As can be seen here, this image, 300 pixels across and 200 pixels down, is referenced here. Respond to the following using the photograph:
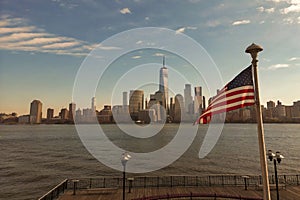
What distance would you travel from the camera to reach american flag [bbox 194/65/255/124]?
26.3 ft

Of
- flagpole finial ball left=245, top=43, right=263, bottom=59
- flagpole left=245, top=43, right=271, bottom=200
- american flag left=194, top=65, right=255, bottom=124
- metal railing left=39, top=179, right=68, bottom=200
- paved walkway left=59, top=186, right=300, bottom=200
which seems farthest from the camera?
paved walkway left=59, top=186, right=300, bottom=200

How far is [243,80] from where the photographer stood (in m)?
8.19

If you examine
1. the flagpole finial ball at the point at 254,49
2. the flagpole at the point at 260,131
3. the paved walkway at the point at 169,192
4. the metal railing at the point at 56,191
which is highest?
the flagpole finial ball at the point at 254,49

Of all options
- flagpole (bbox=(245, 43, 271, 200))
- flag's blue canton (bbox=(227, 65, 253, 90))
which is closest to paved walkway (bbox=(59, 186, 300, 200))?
flagpole (bbox=(245, 43, 271, 200))

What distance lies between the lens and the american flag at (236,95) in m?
8.02

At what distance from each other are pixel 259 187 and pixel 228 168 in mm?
26305

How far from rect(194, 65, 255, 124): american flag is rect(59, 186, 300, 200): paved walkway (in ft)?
36.8

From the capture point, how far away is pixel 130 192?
59.9 ft

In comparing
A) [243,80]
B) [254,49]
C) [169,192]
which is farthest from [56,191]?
[254,49]

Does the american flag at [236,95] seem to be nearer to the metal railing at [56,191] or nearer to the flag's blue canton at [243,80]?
Result: the flag's blue canton at [243,80]

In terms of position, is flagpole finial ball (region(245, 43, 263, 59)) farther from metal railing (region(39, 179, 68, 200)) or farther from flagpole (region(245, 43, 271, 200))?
metal railing (region(39, 179, 68, 200))

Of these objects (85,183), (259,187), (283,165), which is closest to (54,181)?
(85,183)

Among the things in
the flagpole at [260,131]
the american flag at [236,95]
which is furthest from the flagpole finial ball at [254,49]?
the american flag at [236,95]

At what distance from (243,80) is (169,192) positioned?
41.8ft
